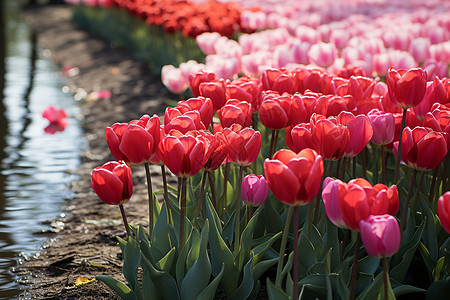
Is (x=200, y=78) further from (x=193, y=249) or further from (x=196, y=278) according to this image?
(x=196, y=278)

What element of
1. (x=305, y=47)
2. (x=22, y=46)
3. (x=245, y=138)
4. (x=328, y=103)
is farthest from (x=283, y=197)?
(x=22, y=46)

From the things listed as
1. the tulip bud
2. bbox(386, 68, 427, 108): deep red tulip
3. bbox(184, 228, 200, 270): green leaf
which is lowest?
bbox(184, 228, 200, 270): green leaf

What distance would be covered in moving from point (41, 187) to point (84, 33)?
796 centimetres

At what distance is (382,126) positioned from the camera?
1996 millimetres

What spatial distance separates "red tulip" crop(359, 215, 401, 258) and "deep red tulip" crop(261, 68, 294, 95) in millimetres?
1075

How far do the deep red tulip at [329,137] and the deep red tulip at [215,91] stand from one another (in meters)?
0.62

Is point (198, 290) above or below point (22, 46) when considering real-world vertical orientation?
above

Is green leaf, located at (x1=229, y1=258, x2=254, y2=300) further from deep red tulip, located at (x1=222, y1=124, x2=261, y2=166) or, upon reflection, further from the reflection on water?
the reflection on water

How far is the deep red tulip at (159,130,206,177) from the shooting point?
1695 millimetres

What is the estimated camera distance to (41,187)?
3.74 m

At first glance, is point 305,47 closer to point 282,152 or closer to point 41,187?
point 41,187

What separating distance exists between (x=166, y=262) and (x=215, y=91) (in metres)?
0.75

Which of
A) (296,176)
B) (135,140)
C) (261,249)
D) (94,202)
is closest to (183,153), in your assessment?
(135,140)

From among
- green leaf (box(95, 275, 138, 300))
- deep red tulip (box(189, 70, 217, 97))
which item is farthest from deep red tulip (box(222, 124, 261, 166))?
deep red tulip (box(189, 70, 217, 97))
